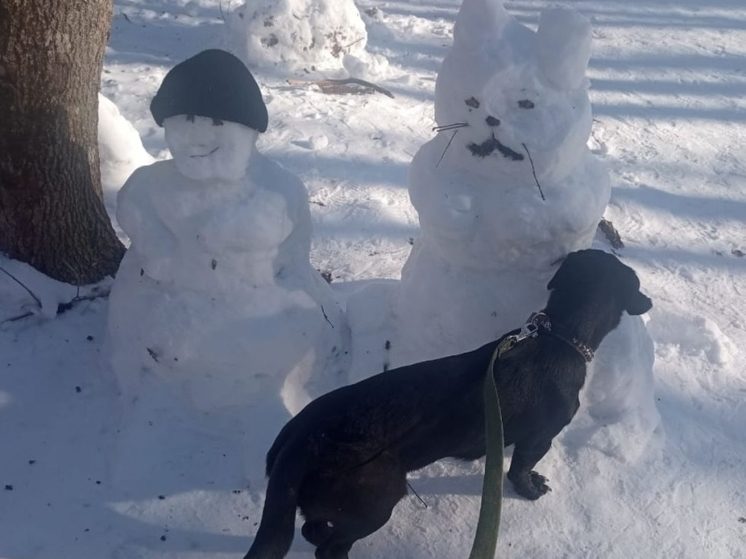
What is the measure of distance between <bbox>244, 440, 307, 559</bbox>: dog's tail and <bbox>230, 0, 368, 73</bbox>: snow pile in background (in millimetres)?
4274

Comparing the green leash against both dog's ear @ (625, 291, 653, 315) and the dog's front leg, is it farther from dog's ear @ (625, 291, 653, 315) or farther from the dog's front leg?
dog's ear @ (625, 291, 653, 315)

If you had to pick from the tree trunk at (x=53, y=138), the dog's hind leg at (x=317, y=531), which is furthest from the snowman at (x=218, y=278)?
the tree trunk at (x=53, y=138)

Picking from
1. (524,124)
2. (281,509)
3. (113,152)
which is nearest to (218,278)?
(281,509)

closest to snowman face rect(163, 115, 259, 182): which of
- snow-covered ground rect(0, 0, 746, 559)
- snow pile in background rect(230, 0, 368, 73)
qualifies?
snow-covered ground rect(0, 0, 746, 559)

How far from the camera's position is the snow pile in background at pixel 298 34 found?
17.9 feet

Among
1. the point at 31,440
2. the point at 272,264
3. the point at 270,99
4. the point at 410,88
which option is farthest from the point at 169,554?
the point at 410,88

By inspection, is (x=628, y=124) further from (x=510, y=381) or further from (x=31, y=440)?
(x=31, y=440)

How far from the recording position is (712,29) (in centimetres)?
688

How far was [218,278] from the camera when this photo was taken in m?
2.47

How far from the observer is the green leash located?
6.19 feet

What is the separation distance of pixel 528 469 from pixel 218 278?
51.5 inches

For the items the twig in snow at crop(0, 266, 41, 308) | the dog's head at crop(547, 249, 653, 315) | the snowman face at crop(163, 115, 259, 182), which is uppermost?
the snowman face at crop(163, 115, 259, 182)

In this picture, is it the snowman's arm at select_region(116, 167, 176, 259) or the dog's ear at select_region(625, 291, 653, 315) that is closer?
the dog's ear at select_region(625, 291, 653, 315)

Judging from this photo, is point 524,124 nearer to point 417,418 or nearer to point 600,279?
point 600,279
